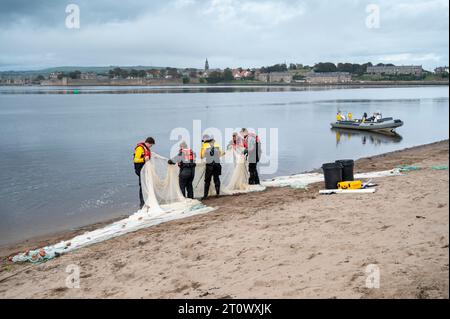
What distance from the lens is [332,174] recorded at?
11.1 meters

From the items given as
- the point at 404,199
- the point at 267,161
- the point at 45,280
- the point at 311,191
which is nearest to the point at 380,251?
the point at 404,199

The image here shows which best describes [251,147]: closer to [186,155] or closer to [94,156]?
[186,155]

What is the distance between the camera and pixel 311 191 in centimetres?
1201

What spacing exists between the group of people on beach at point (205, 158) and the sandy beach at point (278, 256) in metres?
1.63

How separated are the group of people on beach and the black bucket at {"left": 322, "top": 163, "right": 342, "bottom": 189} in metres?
2.41

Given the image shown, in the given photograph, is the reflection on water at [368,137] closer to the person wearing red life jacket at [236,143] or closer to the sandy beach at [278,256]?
the person wearing red life jacket at [236,143]

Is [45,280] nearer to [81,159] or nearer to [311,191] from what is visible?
[311,191]

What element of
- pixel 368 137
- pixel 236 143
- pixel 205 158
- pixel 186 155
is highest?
pixel 236 143

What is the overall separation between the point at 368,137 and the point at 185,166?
83.8 feet

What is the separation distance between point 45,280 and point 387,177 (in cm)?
874

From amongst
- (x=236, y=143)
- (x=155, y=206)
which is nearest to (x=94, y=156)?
(x=236, y=143)

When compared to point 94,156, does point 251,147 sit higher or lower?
higher

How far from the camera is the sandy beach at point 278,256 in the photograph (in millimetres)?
5539

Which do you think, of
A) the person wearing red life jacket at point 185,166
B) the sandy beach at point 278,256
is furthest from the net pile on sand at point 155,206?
the sandy beach at point 278,256
